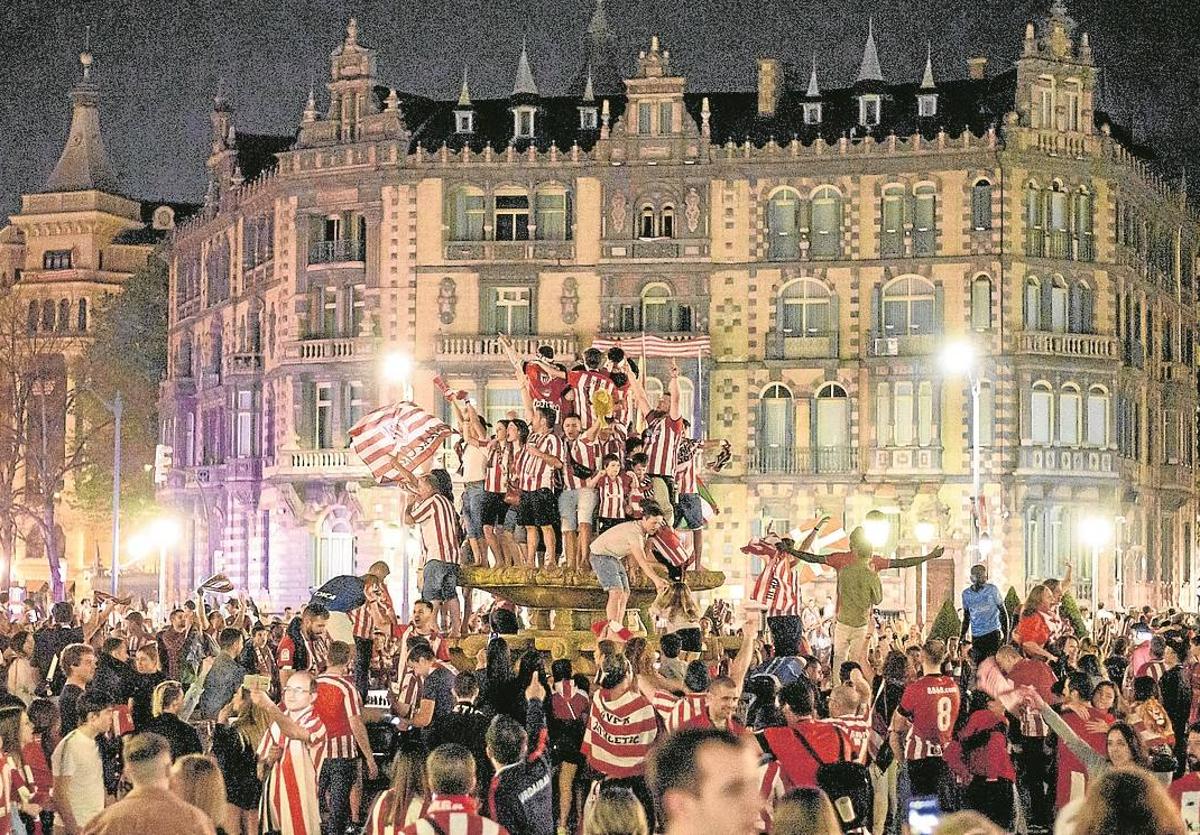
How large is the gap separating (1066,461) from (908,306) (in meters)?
5.54

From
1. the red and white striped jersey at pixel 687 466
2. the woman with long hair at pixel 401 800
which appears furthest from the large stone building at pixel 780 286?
the woman with long hair at pixel 401 800

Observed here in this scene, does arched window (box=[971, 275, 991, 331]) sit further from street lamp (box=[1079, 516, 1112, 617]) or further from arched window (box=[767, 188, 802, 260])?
street lamp (box=[1079, 516, 1112, 617])

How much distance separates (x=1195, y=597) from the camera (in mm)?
65812

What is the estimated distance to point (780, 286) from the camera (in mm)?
59219

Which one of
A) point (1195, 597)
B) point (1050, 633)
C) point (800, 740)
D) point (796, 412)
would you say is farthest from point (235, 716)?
point (1195, 597)

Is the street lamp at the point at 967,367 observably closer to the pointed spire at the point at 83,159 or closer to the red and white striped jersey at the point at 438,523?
the red and white striped jersey at the point at 438,523

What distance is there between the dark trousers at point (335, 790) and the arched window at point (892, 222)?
43.8 metres

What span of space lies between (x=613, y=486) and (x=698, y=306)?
35.8m

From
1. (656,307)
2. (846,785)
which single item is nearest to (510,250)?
(656,307)

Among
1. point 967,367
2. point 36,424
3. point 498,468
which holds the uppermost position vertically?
point 967,367

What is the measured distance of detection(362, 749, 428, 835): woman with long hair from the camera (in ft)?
36.0

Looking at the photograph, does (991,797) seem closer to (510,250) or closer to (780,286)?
(780,286)

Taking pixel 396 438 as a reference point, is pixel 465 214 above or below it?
above

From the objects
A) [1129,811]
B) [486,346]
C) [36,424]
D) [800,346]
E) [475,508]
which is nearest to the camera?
[1129,811]
